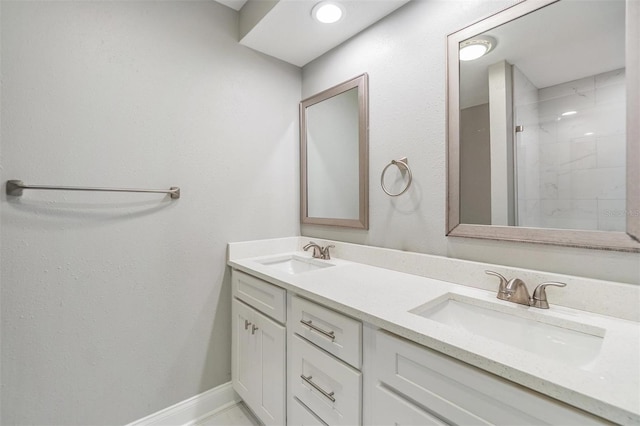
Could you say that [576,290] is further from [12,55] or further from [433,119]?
[12,55]

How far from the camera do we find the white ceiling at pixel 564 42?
0.89 m

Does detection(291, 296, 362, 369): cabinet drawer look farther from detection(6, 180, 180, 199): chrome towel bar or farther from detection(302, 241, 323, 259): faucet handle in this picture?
detection(6, 180, 180, 199): chrome towel bar

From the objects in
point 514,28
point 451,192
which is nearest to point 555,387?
point 451,192

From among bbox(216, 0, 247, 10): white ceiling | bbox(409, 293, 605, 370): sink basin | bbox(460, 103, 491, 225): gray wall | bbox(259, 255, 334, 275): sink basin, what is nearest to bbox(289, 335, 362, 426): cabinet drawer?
bbox(409, 293, 605, 370): sink basin

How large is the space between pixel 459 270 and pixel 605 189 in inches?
21.5

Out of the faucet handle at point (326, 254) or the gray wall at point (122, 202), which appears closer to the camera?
the gray wall at point (122, 202)

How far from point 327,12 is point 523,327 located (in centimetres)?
167

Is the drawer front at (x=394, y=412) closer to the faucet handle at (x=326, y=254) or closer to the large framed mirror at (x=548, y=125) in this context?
the large framed mirror at (x=548, y=125)

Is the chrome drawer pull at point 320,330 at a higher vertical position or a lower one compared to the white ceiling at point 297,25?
lower

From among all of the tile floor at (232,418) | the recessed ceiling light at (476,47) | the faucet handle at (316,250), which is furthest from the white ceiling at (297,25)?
the tile floor at (232,418)

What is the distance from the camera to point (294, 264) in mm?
1864

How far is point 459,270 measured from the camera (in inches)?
46.8

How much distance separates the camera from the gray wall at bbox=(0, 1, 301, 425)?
3.68 ft

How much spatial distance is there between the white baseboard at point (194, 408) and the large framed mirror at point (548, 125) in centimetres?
159
